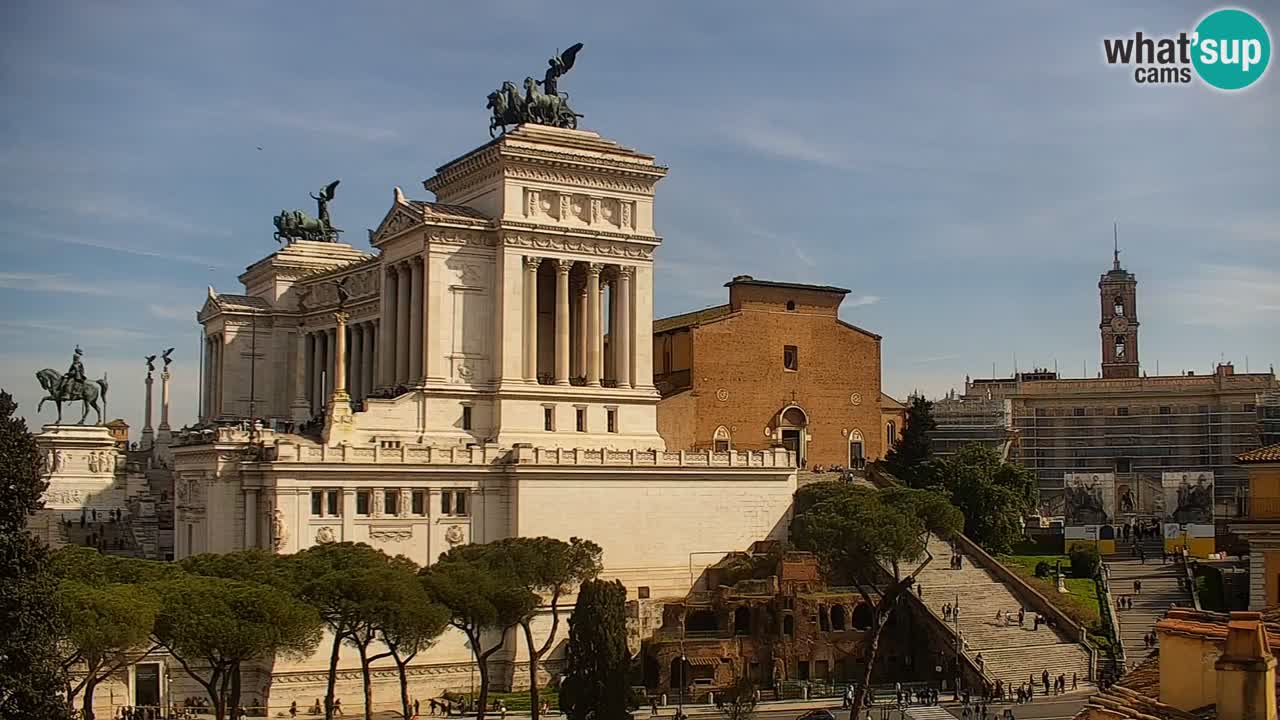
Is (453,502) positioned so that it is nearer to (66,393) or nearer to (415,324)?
(415,324)

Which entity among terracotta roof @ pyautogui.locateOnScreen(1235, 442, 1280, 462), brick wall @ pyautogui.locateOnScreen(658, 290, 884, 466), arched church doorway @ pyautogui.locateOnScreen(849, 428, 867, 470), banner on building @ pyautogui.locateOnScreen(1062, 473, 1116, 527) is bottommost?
banner on building @ pyautogui.locateOnScreen(1062, 473, 1116, 527)

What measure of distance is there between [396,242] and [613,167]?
11.5 metres

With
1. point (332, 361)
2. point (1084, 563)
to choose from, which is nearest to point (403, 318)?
point (332, 361)

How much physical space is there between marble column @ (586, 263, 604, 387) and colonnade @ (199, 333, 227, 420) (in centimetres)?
2844

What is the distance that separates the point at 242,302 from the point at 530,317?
2931cm

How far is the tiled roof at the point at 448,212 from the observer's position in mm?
71500

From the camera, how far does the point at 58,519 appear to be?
88688 millimetres

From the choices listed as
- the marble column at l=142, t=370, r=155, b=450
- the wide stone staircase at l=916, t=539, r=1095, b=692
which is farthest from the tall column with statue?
the wide stone staircase at l=916, t=539, r=1095, b=692

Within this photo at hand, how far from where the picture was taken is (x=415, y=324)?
72812 mm

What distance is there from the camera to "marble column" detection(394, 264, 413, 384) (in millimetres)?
74625

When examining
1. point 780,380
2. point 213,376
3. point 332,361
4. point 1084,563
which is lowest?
point 1084,563

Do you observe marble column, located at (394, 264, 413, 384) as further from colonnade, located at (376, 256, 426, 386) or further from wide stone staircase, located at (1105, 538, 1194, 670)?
wide stone staircase, located at (1105, 538, 1194, 670)

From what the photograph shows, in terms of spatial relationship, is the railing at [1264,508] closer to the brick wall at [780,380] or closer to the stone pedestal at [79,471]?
the brick wall at [780,380]

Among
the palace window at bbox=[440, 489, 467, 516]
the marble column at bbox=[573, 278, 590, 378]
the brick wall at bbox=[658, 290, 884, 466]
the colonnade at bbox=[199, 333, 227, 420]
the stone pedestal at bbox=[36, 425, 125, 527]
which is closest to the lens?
the palace window at bbox=[440, 489, 467, 516]
